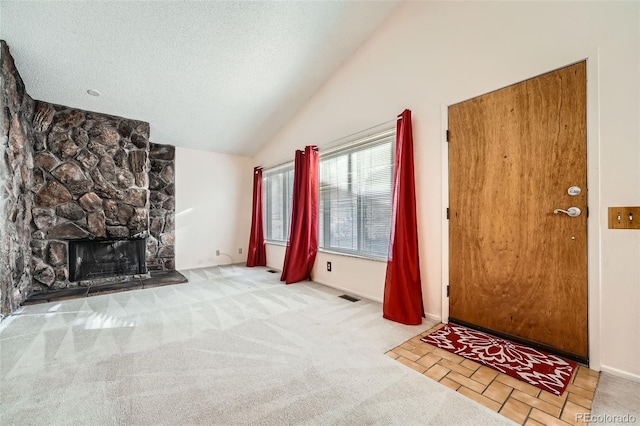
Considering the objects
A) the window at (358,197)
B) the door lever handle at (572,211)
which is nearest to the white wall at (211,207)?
the window at (358,197)

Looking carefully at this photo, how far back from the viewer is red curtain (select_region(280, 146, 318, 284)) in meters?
3.72

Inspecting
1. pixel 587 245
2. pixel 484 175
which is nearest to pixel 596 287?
pixel 587 245

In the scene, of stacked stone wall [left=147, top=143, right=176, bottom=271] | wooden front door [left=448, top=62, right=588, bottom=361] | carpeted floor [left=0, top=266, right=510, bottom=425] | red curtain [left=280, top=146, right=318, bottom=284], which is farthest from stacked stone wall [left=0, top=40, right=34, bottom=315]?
wooden front door [left=448, top=62, right=588, bottom=361]

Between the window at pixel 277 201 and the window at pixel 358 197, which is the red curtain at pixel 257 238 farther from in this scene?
the window at pixel 358 197

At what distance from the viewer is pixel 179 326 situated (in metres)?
2.32

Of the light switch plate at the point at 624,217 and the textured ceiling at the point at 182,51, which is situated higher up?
the textured ceiling at the point at 182,51

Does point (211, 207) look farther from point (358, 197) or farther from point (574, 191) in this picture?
point (574, 191)

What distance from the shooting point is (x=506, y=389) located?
1.46 meters

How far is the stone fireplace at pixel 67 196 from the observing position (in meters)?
2.69

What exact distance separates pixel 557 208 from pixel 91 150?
5143mm

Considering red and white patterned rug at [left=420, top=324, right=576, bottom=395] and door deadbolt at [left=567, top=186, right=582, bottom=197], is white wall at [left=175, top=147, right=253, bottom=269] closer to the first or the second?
red and white patterned rug at [left=420, top=324, right=576, bottom=395]

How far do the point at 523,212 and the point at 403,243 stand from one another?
94 cm

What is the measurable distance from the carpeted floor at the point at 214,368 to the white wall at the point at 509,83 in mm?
1012

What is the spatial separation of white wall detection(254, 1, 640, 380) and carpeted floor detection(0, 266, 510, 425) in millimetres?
1012
